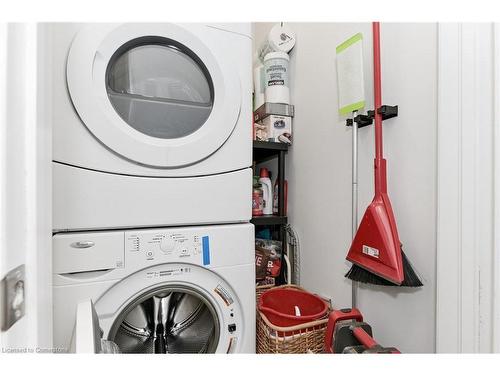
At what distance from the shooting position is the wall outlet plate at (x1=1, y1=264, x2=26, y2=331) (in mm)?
307

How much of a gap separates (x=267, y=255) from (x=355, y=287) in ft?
1.51

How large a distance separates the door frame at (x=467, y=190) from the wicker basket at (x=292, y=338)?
38 centimetres

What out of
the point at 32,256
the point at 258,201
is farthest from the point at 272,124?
the point at 32,256

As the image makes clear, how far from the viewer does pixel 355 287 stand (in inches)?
37.7

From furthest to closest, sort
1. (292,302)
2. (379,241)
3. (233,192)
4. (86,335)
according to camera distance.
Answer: (292,302) < (233,192) < (379,241) < (86,335)

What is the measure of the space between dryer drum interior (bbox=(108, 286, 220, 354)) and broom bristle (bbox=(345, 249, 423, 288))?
0.49m

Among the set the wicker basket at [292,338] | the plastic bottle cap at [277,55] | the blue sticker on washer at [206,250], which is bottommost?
the wicker basket at [292,338]

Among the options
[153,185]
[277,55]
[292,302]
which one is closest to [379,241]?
[292,302]

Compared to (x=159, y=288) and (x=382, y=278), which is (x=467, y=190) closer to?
(x=382, y=278)

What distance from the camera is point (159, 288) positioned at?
801 mm

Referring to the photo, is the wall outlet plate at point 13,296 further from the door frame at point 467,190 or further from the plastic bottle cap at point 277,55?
the plastic bottle cap at point 277,55

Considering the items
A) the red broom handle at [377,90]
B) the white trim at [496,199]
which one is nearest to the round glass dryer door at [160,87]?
the red broom handle at [377,90]

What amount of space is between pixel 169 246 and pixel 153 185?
194mm

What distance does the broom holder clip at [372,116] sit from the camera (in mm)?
819
